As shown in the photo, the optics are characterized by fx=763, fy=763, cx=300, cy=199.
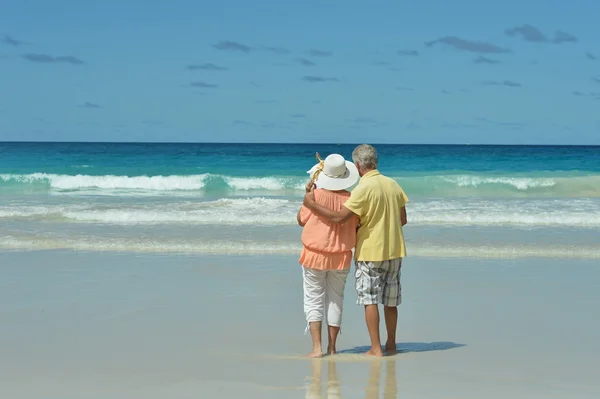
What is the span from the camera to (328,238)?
534cm

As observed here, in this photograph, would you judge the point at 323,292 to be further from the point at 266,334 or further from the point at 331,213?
the point at 266,334

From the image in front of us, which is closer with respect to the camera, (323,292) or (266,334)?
(323,292)

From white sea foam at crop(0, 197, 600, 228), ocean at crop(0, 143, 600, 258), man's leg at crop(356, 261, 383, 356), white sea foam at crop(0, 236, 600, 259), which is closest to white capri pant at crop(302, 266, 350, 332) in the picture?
man's leg at crop(356, 261, 383, 356)

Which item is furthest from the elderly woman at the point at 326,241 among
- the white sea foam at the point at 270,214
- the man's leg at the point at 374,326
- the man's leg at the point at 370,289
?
the white sea foam at the point at 270,214

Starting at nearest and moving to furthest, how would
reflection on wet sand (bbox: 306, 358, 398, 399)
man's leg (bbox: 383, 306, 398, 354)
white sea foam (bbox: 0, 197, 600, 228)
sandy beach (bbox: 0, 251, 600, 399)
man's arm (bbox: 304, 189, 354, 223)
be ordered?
reflection on wet sand (bbox: 306, 358, 398, 399) → sandy beach (bbox: 0, 251, 600, 399) → man's arm (bbox: 304, 189, 354, 223) → man's leg (bbox: 383, 306, 398, 354) → white sea foam (bbox: 0, 197, 600, 228)

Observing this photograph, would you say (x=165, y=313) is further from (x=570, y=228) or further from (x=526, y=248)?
(x=570, y=228)

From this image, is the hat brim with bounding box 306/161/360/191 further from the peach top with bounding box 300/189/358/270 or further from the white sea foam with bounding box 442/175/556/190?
the white sea foam with bounding box 442/175/556/190

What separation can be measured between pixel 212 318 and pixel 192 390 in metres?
2.00

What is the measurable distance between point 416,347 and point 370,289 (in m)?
0.80

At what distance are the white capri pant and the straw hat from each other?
1.99 feet

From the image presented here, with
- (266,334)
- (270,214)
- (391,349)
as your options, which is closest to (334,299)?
(391,349)

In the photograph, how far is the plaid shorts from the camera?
5.38 m

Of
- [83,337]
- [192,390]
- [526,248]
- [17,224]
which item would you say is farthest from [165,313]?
[17,224]

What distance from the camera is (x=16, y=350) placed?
561 centimetres
